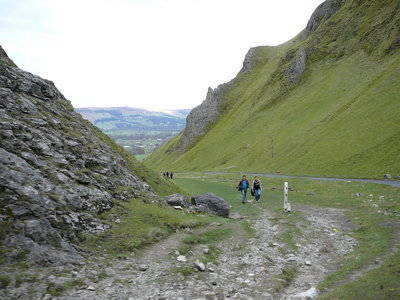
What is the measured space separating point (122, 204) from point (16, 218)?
8.15 m

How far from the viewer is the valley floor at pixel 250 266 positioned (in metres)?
13.4

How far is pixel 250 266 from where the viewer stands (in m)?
17.0

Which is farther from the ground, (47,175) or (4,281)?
(47,175)

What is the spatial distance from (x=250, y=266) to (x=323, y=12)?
159 metres

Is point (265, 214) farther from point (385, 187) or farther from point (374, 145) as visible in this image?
point (374, 145)

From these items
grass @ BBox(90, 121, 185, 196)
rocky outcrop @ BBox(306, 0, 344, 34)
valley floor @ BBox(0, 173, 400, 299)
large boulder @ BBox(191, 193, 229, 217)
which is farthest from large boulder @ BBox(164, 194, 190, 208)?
rocky outcrop @ BBox(306, 0, 344, 34)

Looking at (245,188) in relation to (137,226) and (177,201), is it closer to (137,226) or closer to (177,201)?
(177,201)

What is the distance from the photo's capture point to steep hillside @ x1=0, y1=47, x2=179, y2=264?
15984mm

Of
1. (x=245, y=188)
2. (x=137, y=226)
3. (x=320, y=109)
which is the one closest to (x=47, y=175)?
(x=137, y=226)

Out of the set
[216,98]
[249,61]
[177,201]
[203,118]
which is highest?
[249,61]

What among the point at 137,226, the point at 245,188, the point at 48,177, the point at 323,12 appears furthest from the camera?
the point at 323,12

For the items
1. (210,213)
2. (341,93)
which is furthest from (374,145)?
(210,213)

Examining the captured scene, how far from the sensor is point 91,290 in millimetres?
13422

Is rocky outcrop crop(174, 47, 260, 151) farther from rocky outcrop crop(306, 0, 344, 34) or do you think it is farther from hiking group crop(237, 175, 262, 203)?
hiking group crop(237, 175, 262, 203)
